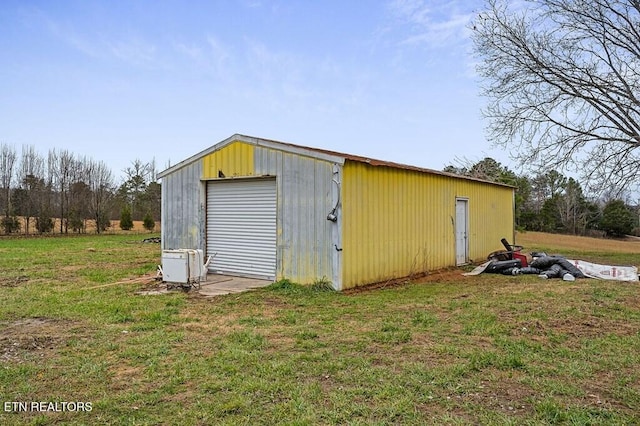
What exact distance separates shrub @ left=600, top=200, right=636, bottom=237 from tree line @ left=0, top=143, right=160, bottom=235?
118 ft

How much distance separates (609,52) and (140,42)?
605 inches

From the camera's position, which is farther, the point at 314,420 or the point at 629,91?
the point at 629,91

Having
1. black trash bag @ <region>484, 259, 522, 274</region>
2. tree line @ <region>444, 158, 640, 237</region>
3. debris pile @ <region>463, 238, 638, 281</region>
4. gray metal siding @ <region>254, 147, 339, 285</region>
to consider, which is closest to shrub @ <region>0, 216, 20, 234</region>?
gray metal siding @ <region>254, 147, 339, 285</region>

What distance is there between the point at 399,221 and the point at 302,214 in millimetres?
2373

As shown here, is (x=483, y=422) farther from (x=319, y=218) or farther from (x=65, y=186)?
(x=65, y=186)

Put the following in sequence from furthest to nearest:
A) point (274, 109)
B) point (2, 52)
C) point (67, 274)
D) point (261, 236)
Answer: point (274, 109) → point (2, 52) → point (67, 274) → point (261, 236)

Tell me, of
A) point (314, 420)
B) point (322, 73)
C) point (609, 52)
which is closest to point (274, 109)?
point (322, 73)

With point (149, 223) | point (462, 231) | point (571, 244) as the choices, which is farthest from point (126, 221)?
point (571, 244)

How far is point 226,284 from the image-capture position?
8.79 meters

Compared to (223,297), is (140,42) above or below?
above

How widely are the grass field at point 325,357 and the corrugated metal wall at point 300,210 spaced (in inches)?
30.4

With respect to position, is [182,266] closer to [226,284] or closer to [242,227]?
[226,284]

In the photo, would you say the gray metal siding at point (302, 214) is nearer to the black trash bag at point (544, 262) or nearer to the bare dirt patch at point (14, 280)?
the bare dirt patch at point (14, 280)

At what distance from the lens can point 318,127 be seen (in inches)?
749
